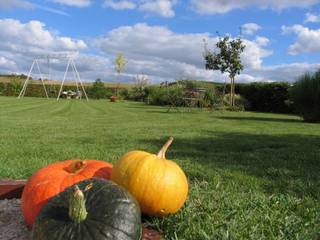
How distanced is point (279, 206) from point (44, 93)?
50.0 metres

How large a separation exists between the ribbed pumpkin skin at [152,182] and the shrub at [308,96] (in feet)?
54.3

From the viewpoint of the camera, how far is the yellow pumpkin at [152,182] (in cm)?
356

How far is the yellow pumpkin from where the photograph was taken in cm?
356

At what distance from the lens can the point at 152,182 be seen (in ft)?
11.7

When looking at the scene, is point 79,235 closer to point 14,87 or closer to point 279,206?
point 279,206

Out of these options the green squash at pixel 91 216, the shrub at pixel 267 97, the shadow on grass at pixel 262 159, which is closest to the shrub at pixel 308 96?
A: the shadow on grass at pixel 262 159

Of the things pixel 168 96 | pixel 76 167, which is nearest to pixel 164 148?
pixel 76 167

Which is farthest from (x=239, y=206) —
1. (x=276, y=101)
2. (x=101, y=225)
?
(x=276, y=101)

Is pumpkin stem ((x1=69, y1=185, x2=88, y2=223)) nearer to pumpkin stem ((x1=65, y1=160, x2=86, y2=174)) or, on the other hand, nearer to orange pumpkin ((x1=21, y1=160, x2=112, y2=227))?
orange pumpkin ((x1=21, y1=160, x2=112, y2=227))

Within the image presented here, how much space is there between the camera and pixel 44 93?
52.5 m

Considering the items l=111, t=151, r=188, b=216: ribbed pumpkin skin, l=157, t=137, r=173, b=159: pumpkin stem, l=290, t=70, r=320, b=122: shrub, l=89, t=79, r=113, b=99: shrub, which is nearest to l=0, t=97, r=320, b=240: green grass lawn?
l=111, t=151, r=188, b=216: ribbed pumpkin skin

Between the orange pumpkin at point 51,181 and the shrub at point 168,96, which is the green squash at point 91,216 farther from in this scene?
the shrub at point 168,96

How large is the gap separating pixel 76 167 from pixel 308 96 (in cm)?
1715

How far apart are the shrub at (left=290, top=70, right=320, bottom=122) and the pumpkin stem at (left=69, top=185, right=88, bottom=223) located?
1746 cm
